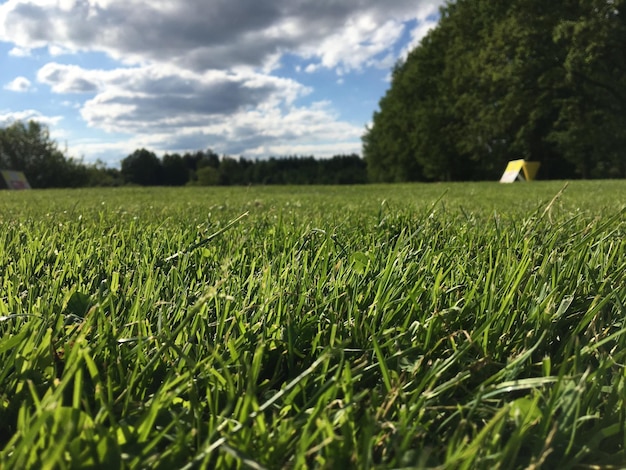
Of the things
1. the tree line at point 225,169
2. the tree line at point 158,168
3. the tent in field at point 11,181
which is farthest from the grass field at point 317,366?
the tree line at point 225,169

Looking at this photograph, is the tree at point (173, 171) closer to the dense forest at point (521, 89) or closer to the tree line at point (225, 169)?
the tree line at point (225, 169)

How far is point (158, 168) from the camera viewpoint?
258ft

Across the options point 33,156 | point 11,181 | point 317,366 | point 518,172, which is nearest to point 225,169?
point 33,156

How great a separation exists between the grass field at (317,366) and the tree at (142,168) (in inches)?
3038

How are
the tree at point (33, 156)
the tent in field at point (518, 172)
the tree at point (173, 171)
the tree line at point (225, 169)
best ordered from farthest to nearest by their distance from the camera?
the tree at point (173, 171) < the tree line at point (225, 169) < the tree at point (33, 156) < the tent in field at point (518, 172)

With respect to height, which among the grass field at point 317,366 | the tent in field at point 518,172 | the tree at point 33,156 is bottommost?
the grass field at point 317,366

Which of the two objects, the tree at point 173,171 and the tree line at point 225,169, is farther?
the tree at point 173,171

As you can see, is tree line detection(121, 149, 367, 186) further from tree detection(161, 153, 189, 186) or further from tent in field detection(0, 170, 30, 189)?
tent in field detection(0, 170, 30, 189)

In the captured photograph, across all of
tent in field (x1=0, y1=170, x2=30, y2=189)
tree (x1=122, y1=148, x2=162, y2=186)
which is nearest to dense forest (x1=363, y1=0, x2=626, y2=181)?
tent in field (x1=0, y1=170, x2=30, y2=189)

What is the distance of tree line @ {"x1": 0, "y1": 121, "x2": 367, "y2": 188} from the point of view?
41.7 m

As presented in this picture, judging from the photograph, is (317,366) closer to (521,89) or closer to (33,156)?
(521,89)

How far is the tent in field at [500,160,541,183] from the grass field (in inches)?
701

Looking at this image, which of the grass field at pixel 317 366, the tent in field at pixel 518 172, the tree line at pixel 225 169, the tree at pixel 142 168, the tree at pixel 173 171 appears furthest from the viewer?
the tree at pixel 173 171

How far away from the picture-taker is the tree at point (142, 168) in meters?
73.8
